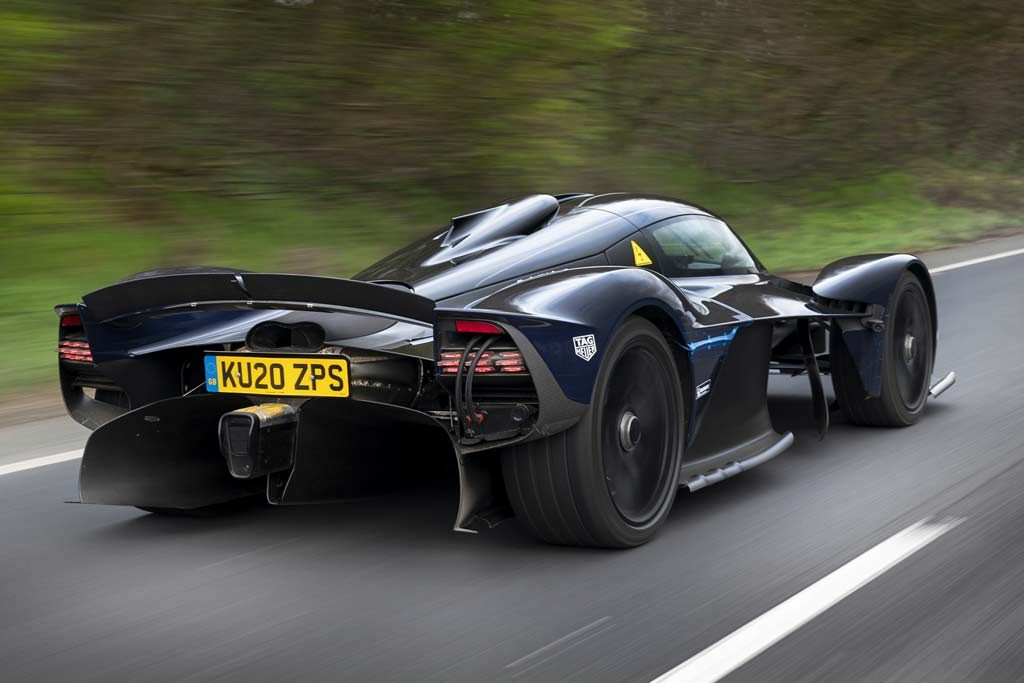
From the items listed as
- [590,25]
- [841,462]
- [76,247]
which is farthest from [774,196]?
[841,462]

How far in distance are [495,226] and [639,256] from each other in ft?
1.81

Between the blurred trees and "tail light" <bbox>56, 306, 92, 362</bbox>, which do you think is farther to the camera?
the blurred trees

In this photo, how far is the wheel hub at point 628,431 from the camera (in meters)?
3.91

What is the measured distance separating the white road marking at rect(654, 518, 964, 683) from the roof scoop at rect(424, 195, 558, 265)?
5.56 feet

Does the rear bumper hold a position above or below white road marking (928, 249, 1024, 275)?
above

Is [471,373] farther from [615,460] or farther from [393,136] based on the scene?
[393,136]

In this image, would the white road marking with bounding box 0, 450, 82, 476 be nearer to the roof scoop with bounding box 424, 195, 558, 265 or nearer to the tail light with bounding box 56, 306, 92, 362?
the tail light with bounding box 56, 306, 92, 362

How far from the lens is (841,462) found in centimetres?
505

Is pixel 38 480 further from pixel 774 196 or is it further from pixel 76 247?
pixel 774 196

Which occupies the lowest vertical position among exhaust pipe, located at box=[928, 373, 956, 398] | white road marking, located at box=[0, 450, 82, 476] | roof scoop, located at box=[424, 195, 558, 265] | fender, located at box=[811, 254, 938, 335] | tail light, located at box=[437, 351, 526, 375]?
white road marking, located at box=[0, 450, 82, 476]

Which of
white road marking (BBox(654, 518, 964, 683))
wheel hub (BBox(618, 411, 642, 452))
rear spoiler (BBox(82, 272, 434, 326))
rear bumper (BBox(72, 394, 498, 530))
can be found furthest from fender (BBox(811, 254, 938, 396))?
rear spoiler (BBox(82, 272, 434, 326))

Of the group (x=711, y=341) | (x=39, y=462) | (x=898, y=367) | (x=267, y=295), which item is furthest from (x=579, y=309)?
(x=39, y=462)

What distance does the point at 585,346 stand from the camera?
143 inches

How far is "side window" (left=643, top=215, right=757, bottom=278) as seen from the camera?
15.4ft
